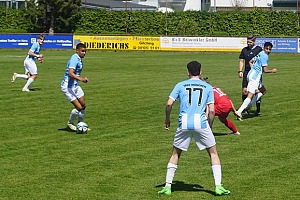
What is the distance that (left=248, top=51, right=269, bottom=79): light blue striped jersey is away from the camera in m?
19.3

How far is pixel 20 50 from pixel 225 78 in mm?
35002

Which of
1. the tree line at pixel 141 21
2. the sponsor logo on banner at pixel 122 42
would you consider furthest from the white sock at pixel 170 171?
the tree line at pixel 141 21

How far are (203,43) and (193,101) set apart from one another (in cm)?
5216

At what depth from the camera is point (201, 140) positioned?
1038 centimetres

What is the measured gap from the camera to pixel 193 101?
1023 cm

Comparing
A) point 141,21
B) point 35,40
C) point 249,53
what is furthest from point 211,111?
point 141,21

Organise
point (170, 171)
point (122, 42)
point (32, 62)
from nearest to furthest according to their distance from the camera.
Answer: point (170, 171) → point (32, 62) → point (122, 42)

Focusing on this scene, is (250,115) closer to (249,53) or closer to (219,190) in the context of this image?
(249,53)

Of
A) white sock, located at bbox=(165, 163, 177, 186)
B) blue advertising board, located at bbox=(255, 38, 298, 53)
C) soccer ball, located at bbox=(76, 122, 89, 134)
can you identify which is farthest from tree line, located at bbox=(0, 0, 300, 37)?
white sock, located at bbox=(165, 163, 177, 186)

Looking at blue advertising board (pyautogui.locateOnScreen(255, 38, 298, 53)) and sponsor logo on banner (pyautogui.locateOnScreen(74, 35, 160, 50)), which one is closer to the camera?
blue advertising board (pyautogui.locateOnScreen(255, 38, 298, 53))

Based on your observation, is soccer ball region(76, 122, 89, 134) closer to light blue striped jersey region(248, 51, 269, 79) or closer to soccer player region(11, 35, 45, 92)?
light blue striped jersey region(248, 51, 269, 79)

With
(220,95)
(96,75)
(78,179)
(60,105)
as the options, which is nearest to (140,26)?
(96,75)

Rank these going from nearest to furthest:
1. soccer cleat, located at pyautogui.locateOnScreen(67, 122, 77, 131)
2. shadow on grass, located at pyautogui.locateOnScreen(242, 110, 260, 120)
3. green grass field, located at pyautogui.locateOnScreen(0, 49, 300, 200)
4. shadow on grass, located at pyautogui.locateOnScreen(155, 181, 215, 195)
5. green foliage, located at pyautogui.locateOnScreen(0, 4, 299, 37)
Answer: shadow on grass, located at pyautogui.locateOnScreen(155, 181, 215, 195), green grass field, located at pyautogui.locateOnScreen(0, 49, 300, 200), soccer cleat, located at pyautogui.locateOnScreen(67, 122, 77, 131), shadow on grass, located at pyautogui.locateOnScreen(242, 110, 260, 120), green foliage, located at pyautogui.locateOnScreen(0, 4, 299, 37)

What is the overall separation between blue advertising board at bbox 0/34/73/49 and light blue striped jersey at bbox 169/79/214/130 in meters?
55.5
